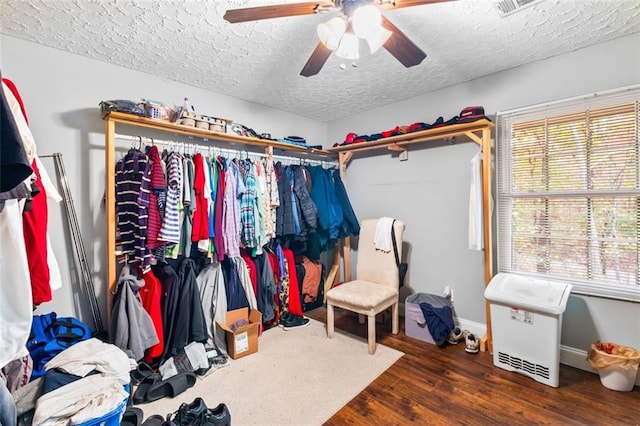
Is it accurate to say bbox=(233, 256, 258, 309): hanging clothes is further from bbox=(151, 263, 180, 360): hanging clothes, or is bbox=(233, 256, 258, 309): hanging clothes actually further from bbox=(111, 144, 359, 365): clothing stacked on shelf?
bbox=(151, 263, 180, 360): hanging clothes

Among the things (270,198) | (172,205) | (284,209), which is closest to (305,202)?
(284,209)

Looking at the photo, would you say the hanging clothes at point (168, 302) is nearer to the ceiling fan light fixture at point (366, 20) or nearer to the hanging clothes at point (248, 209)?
the hanging clothes at point (248, 209)

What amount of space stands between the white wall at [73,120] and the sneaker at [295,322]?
152 centimetres

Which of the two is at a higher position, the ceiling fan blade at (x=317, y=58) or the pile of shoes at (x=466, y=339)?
the ceiling fan blade at (x=317, y=58)

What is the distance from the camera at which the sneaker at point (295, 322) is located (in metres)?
2.91

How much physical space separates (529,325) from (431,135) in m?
1.69

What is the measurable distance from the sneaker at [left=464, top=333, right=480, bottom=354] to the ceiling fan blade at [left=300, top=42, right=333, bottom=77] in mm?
2424

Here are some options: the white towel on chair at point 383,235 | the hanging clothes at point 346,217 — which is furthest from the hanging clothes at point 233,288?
the white towel on chair at point 383,235

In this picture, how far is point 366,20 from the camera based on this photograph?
51.3 inches

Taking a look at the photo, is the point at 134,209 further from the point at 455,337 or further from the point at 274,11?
the point at 455,337

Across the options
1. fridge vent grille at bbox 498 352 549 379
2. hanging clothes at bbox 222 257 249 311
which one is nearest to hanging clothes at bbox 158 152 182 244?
hanging clothes at bbox 222 257 249 311

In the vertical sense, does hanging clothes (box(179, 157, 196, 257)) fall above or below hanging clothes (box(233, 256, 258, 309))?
above

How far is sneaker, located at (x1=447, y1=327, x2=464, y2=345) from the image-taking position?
2.60 metres

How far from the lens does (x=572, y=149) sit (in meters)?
→ 2.22
